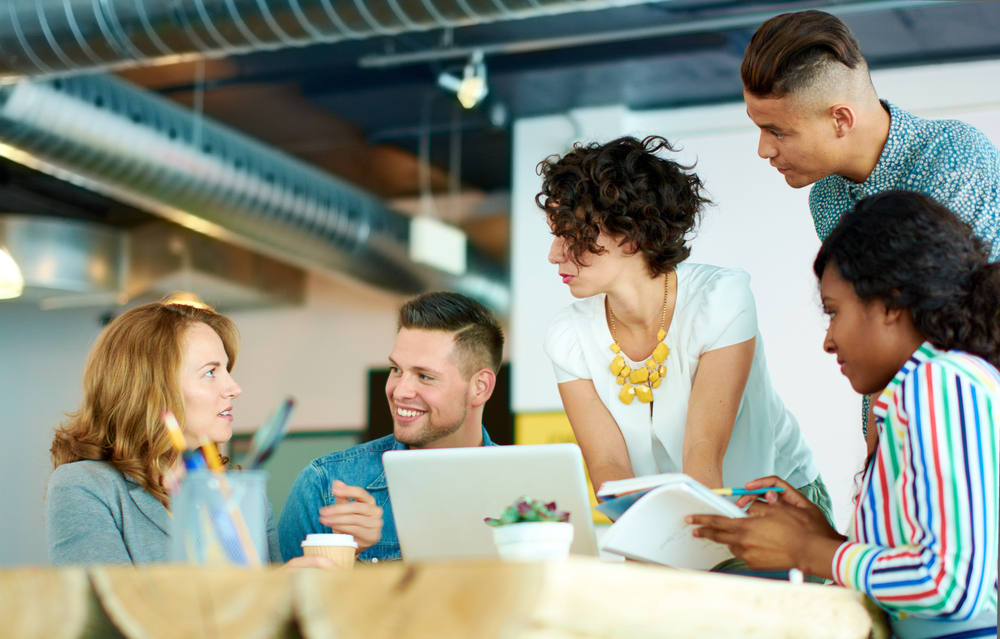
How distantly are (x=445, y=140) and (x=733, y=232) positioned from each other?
1.87 metres

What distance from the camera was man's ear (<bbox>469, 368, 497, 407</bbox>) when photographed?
2502 mm

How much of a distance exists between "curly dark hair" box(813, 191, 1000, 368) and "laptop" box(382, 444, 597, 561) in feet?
1.52

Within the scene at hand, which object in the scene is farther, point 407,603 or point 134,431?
point 134,431

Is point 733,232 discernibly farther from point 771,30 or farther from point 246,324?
point 246,324

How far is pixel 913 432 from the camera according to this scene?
1.13 meters

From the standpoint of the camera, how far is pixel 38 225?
18.6ft

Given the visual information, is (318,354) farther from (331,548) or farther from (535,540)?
(535,540)

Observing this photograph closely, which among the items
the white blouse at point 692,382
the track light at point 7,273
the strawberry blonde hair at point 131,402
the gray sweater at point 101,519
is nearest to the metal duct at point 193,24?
the white blouse at point 692,382

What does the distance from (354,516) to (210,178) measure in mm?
2887

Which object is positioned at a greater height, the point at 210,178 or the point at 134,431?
the point at 210,178

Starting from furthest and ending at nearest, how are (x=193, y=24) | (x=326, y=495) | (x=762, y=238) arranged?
1. (x=762, y=238)
2. (x=193, y=24)
3. (x=326, y=495)

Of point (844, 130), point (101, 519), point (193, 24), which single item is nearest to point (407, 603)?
point (101, 519)

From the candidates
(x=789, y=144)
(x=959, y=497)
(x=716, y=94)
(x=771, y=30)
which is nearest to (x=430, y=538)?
(x=959, y=497)

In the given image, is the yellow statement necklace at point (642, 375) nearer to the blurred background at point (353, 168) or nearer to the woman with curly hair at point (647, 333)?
the woman with curly hair at point (647, 333)
